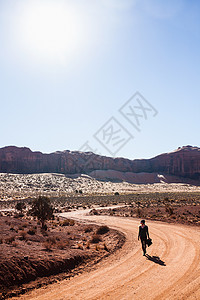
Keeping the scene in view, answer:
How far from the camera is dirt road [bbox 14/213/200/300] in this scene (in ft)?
19.4

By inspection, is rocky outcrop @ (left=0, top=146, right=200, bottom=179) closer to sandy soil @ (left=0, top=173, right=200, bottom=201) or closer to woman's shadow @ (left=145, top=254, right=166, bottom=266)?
sandy soil @ (left=0, top=173, right=200, bottom=201)

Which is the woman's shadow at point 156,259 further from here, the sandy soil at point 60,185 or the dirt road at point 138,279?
the sandy soil at point 60,185

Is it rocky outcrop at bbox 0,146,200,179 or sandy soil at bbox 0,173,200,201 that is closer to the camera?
sandy soil at bbox 0,173,200,201

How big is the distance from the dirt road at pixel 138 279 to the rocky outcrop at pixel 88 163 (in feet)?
369

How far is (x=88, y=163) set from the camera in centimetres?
Answer: 12975

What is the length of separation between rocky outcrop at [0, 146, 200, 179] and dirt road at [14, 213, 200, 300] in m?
112

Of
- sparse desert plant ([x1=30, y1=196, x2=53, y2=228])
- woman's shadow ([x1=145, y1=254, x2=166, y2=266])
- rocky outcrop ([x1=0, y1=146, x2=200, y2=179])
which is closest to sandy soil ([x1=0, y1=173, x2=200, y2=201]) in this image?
rocky outcrop ([x1=0, y1=146, x2=200, y2=179])

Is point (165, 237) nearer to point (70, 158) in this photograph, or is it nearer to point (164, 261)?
point (164, 261)

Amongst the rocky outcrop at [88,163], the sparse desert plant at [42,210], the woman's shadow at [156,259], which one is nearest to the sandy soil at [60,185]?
the rocky outcrop at [88,163]

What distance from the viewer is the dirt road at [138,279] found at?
5.90 meters

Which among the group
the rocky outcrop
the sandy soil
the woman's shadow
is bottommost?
the sandy soil

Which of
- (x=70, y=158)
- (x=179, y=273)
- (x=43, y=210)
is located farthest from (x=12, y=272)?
(x=70, y=158)

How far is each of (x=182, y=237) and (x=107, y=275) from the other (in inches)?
288

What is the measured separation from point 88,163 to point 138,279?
4849 inches
